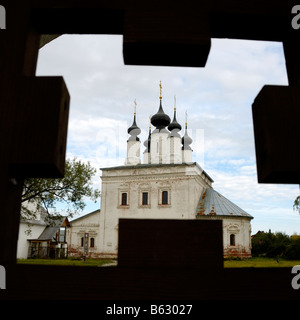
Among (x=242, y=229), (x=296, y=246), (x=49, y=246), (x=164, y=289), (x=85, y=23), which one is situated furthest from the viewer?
(x=49, y=246)

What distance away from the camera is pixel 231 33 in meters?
1.28

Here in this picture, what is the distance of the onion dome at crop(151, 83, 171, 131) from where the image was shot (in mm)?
34719

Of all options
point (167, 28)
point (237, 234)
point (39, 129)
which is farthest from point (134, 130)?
point (39, 129)

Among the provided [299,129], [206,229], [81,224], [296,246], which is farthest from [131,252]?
[81,224]

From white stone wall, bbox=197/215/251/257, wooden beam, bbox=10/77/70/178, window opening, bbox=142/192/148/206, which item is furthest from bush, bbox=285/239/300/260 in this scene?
wooden beam, bbox=10/77/70/178

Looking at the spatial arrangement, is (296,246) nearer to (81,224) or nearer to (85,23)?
(81,224)

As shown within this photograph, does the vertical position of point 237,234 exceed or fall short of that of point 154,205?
it falls short

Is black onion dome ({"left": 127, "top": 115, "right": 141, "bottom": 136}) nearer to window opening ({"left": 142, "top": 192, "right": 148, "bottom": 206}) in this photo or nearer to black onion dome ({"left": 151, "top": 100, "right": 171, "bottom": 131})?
black onion dome ({"left": 151, "top": 100, "right": 171, "bottom": 131})

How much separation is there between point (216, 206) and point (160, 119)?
1129cm

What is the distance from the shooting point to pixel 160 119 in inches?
1366

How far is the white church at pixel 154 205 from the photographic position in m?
27.5

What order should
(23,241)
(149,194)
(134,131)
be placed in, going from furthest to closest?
(134,131), (23,241), (149,194)

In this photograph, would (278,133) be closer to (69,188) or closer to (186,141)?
(69,188)
